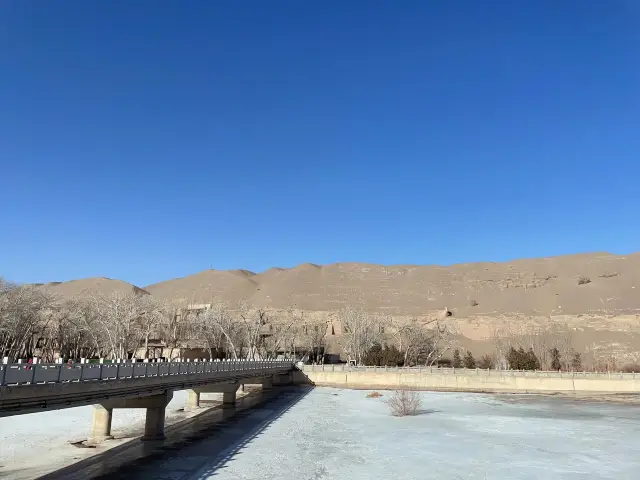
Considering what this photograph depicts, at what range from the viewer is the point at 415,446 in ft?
95.5

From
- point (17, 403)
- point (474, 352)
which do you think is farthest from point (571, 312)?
point (17, 403)

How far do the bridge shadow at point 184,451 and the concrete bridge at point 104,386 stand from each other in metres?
2.40

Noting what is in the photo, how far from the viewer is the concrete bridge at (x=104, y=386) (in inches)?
711

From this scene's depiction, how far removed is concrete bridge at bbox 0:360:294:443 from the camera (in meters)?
18.0

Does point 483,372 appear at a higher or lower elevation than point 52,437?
higher

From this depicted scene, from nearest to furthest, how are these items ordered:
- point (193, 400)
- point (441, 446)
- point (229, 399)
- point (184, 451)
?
point (184, 451)
point (441, 446)
point (193, 400)
point (229, 399)

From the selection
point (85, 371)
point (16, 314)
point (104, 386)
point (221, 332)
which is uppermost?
point (16, 314)

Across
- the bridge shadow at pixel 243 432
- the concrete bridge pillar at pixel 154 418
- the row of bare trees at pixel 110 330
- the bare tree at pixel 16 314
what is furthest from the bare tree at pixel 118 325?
the concrete bridge pillar at pixel 154 418

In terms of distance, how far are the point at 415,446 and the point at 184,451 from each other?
42.3 feet

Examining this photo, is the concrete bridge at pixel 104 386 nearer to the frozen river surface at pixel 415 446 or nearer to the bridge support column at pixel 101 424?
the bridge support column at pixel 101 424

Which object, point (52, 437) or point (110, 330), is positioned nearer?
point (52, 437)

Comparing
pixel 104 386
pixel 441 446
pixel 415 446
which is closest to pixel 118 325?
pixel 104 386

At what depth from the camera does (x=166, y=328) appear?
10638 centimetres

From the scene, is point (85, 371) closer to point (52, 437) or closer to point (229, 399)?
point (52, 437)
